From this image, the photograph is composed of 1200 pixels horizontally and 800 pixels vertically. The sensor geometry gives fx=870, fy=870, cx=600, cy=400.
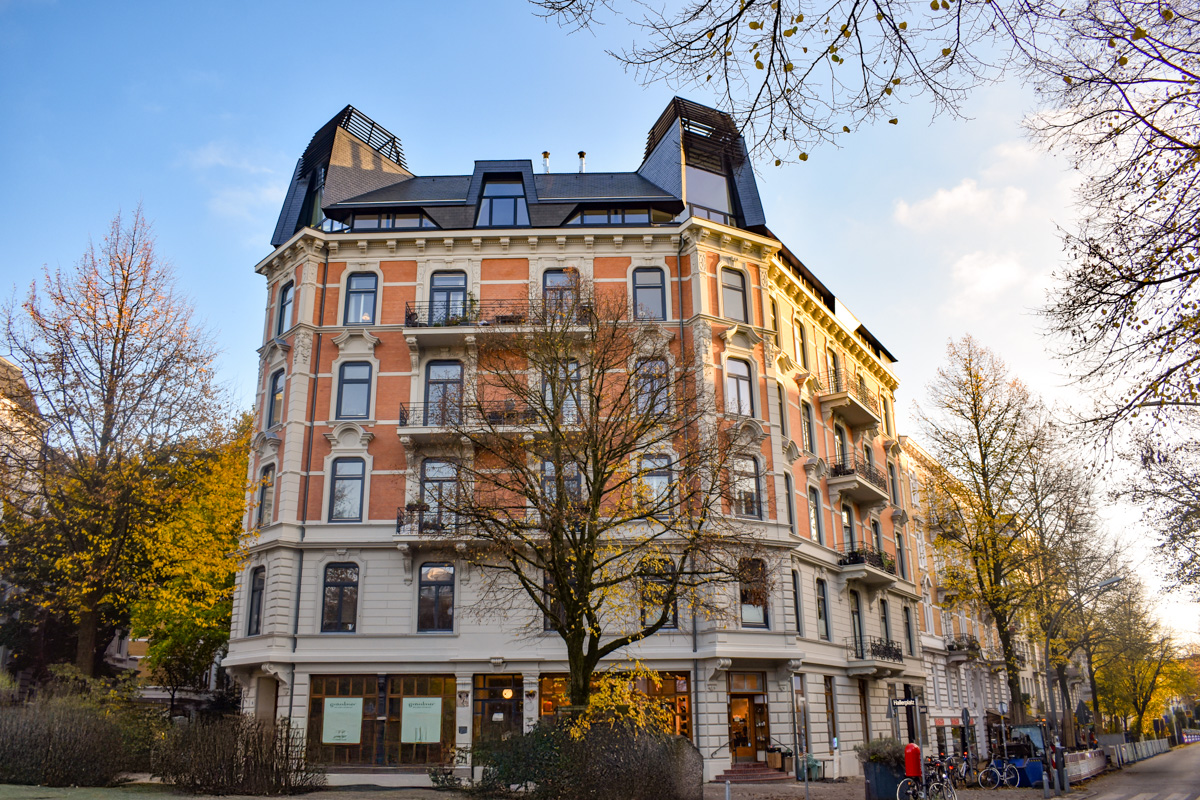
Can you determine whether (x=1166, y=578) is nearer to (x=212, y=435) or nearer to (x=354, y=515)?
(x=354, y=515)

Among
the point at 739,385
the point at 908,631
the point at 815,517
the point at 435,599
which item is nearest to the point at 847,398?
the point at 815,517

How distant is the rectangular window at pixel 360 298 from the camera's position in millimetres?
29391

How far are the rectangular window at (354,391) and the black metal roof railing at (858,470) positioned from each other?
17.4 metres

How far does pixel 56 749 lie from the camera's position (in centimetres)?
1591

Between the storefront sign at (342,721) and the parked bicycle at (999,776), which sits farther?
A: the parked bicycle at (999,776)

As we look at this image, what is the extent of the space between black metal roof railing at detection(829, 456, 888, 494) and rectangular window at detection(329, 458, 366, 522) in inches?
686

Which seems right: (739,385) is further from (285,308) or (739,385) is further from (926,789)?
(285,308)

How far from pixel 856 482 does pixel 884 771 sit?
14409 mm

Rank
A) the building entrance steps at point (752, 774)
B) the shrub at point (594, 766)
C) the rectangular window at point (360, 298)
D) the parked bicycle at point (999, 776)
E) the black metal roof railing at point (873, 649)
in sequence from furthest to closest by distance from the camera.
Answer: the black metal roof railing at point (873, 649) < the rectangular window at point (360, 298) < the parked bicycle at point (999, 776) < the building entrance steps at point (752, 774) < the shrub at point (594, 766)

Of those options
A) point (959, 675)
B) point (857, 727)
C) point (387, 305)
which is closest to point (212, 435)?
point (387, 305)

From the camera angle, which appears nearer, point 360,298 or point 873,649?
point 360,298

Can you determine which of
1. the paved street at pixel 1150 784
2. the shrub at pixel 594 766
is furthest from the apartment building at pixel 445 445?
the paved street at pixel 1150 784

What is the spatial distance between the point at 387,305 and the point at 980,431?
22.3m

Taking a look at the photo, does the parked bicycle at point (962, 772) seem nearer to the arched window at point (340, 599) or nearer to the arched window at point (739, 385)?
the arched window at point (739, 385)
